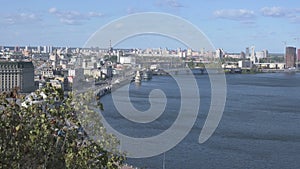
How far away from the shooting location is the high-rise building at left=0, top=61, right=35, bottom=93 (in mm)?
10621

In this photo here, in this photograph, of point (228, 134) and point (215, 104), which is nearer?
point (228, 134)

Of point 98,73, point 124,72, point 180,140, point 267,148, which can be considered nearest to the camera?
point 267,148

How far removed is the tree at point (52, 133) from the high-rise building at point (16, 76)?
367 inches

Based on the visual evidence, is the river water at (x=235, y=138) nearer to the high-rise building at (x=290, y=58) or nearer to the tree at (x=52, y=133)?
the tree at (x=52, y=133)

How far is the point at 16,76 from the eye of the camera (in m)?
10.9

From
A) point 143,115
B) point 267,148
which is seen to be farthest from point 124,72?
point 267,148

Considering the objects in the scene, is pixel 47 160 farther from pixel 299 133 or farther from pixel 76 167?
pixel 299 133

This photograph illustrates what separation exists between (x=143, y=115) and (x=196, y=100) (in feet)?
8.78

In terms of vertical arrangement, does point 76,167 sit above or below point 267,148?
above

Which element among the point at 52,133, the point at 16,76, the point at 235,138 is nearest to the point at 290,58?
the point at 16,76

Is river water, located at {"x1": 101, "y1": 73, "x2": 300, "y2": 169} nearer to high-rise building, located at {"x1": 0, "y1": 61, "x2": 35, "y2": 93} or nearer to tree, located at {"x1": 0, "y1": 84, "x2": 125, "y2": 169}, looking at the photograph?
tree, located at {"x1": 0, "y1": 84, "x2": 125, "y2": 169}

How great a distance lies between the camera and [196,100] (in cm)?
1005

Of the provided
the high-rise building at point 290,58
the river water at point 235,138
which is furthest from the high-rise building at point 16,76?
the high-rise building at point 290,58

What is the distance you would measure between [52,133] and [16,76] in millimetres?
9953
